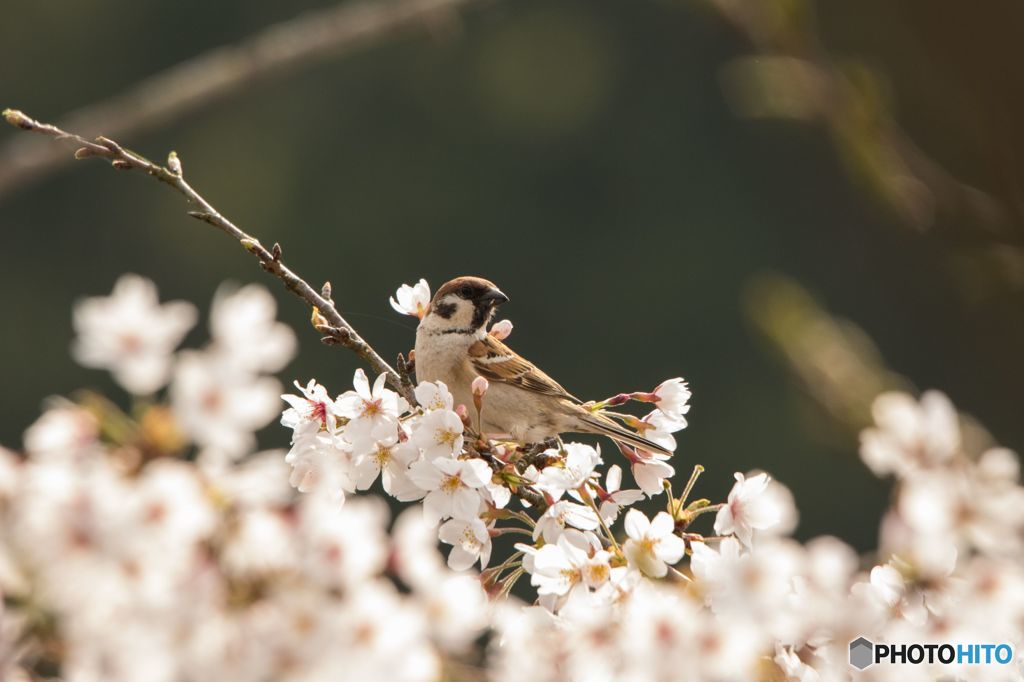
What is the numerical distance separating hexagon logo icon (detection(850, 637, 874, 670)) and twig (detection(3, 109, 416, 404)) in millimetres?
738

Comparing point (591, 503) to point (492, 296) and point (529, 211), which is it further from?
point (529, 211)

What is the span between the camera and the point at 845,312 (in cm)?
2864

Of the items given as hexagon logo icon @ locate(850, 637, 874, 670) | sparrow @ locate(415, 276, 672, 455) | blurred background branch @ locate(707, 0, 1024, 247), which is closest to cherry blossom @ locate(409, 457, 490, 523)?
hexagon logo icon @ locate(850, 637, 874, 670)

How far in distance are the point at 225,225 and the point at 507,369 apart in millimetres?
1374

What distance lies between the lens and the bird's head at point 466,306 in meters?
3.23

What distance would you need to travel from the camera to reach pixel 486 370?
10.5 feet

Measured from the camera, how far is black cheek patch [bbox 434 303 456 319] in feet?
10.7

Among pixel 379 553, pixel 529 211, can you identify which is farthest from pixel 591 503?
pixel 529 211

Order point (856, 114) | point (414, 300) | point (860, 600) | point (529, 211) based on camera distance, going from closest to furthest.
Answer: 1. point (860, 600)
2. point (856, 114)
3. point (414, 300)
4. point (529, 211)

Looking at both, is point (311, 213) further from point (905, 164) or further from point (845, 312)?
point (905, 164)

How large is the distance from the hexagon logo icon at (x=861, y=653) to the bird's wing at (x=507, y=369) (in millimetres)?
1496

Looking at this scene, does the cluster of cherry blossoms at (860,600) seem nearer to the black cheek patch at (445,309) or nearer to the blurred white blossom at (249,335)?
the blurred white blossom at (249,335)

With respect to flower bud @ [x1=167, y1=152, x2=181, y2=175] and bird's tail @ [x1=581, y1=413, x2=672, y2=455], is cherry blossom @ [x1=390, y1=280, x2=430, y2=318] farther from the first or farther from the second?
flower bud @ [x1=167, y1=152, x2=181, y2=175]

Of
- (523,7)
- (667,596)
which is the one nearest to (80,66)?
(523,7)
